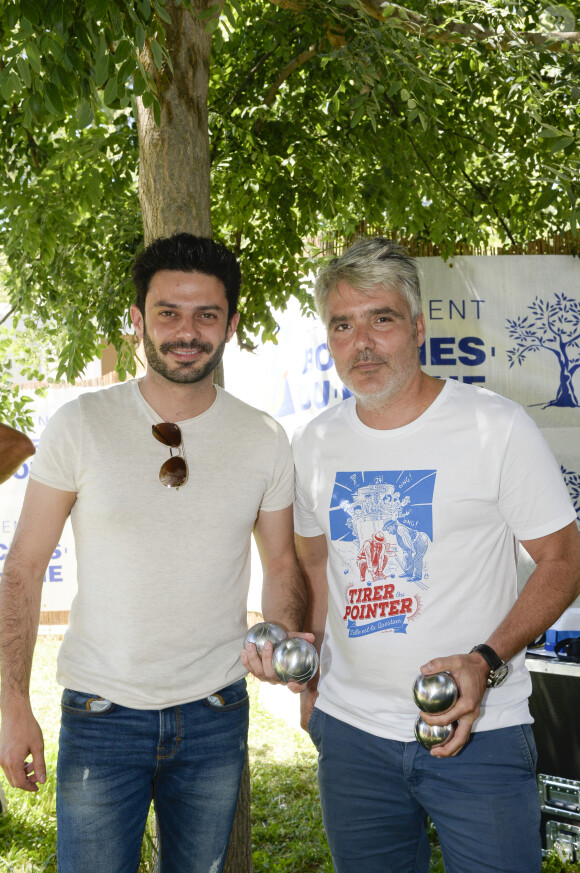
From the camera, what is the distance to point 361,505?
2.58 m

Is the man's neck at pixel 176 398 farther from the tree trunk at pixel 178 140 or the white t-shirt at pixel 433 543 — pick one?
the tree trunk at pixel 178 140

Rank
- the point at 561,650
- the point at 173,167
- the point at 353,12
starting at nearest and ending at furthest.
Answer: the point at 173,167, the point at 353,12, the point at 561,650

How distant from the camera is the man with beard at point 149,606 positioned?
8.22 ft

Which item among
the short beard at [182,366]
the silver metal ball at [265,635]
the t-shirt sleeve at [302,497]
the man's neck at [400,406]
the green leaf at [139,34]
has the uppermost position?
the green leaf at [139,34]

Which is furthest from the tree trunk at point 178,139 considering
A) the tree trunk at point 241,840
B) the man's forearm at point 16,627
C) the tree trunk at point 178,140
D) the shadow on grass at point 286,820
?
the shadow on grass at point 286,820

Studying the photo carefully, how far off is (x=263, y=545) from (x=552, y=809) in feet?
9.55

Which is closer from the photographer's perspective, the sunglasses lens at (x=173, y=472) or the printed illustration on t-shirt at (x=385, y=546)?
the printed illustration on t-shirt at (x=385, y=546)

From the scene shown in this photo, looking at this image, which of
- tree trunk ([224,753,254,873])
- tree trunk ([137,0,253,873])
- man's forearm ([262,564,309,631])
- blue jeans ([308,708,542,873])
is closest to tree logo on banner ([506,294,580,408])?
tree trunk ([137,0,253,873])

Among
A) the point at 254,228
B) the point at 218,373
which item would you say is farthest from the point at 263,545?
the point at 254,228

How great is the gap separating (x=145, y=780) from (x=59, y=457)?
1.02 meters

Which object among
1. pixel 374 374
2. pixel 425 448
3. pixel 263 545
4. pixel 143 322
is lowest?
pixel 263 545

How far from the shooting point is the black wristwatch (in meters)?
2.30

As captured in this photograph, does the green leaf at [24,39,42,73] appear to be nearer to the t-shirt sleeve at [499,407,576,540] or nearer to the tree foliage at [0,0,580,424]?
the tree foliage at [0,0,580,424]

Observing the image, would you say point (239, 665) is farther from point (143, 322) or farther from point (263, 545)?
point (143, 322)
